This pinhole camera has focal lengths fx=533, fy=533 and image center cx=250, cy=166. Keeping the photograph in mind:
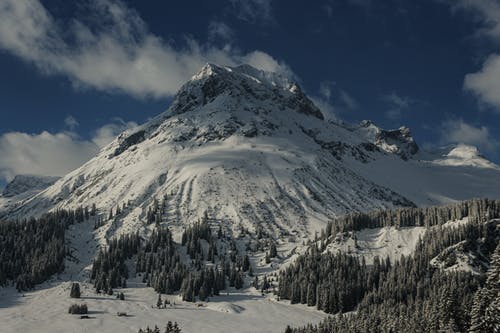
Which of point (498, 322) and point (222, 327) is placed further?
point (222, 327)

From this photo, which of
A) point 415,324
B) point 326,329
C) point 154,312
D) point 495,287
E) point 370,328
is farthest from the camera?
point 154,312

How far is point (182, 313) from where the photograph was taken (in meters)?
Result: 197

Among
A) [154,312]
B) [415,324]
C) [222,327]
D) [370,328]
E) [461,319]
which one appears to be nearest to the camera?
[461,319]

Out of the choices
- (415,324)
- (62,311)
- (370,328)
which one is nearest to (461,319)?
(415,324)

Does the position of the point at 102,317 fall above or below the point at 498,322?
below

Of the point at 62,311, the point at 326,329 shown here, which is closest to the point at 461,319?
the point at 326,329

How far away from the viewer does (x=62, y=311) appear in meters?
191

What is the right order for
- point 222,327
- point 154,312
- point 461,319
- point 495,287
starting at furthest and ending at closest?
point 154,312 < point 222,327 < point 461,319 < point 495,287

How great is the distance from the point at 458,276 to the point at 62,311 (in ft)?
477

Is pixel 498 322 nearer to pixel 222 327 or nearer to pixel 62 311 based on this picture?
pixel 222 327

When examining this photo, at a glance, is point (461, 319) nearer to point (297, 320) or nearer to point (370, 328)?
point (370, 328)

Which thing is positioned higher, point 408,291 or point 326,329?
point 408,291

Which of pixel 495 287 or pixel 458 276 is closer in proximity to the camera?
pixel 495 287

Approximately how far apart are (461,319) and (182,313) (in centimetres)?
11326
